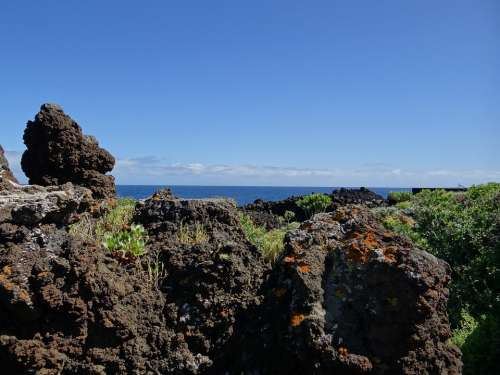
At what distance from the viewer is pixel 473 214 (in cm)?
1008

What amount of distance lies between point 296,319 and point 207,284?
1294mm

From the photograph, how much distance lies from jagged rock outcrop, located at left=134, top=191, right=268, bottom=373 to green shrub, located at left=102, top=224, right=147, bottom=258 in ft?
0.65

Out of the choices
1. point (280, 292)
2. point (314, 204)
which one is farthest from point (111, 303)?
point (314, 204)

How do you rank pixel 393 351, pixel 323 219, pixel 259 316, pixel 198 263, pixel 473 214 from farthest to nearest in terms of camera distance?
pixel 473 214, pixel 323 219, pixel 198 263, pixel 259 316, pixel 393 351

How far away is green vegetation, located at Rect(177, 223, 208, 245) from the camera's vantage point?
23.9ft

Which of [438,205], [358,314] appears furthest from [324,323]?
[438,205]

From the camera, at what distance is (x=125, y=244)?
22.4ft

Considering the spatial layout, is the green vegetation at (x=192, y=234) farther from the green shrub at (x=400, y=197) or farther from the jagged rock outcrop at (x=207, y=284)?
the green shrub at (x=400, y=197)

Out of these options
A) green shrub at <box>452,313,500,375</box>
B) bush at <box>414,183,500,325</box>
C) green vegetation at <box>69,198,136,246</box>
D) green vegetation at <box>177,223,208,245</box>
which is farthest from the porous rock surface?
bush at <box>414,183,500,325</box>

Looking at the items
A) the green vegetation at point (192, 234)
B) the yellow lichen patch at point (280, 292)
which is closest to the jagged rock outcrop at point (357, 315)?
the yellow lichen patch at point (280, 292)

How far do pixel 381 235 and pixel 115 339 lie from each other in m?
3.31

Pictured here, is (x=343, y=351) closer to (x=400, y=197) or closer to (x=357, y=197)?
(x=357, y=197)

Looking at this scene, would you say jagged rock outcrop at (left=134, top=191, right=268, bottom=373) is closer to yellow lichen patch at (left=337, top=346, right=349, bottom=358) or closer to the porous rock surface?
the porous rock surface

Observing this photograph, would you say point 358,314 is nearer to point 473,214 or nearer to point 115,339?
point 115,339
